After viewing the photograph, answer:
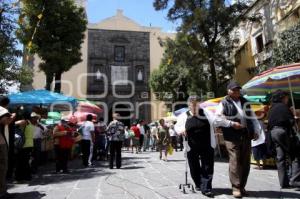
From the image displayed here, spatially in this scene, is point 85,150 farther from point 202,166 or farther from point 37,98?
point 202,166

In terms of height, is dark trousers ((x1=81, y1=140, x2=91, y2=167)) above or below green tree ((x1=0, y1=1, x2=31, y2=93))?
below

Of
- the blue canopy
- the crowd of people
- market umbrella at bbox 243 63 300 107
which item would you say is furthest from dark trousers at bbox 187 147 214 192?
the blue canopy

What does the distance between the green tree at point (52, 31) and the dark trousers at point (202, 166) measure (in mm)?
12881

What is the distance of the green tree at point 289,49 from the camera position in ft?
45.1

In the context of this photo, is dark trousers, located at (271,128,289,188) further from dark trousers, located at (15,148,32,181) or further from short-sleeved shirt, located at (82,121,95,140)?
short-sleeved shirt, located at (82,121,95,140)

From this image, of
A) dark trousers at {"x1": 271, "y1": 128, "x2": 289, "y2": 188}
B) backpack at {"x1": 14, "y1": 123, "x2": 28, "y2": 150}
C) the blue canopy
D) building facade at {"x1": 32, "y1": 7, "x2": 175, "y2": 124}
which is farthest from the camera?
building facade at {"x1": 32, "y1": 7, "x2": 175, "y2": 124}

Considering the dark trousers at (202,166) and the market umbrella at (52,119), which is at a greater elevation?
the market umbrella at (52,119)

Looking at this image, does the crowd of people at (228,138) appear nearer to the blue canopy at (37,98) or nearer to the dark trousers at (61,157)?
the dark trousers at (61,157)

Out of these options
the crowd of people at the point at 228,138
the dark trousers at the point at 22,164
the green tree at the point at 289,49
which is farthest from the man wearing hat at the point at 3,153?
the green tree at the point at 289,49

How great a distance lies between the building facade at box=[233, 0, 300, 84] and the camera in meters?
16.9

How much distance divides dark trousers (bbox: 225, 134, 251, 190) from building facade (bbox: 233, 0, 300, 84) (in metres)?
12.0

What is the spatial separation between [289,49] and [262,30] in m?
6.10

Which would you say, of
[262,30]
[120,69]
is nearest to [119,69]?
[120,69]

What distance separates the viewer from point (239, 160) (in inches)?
210
